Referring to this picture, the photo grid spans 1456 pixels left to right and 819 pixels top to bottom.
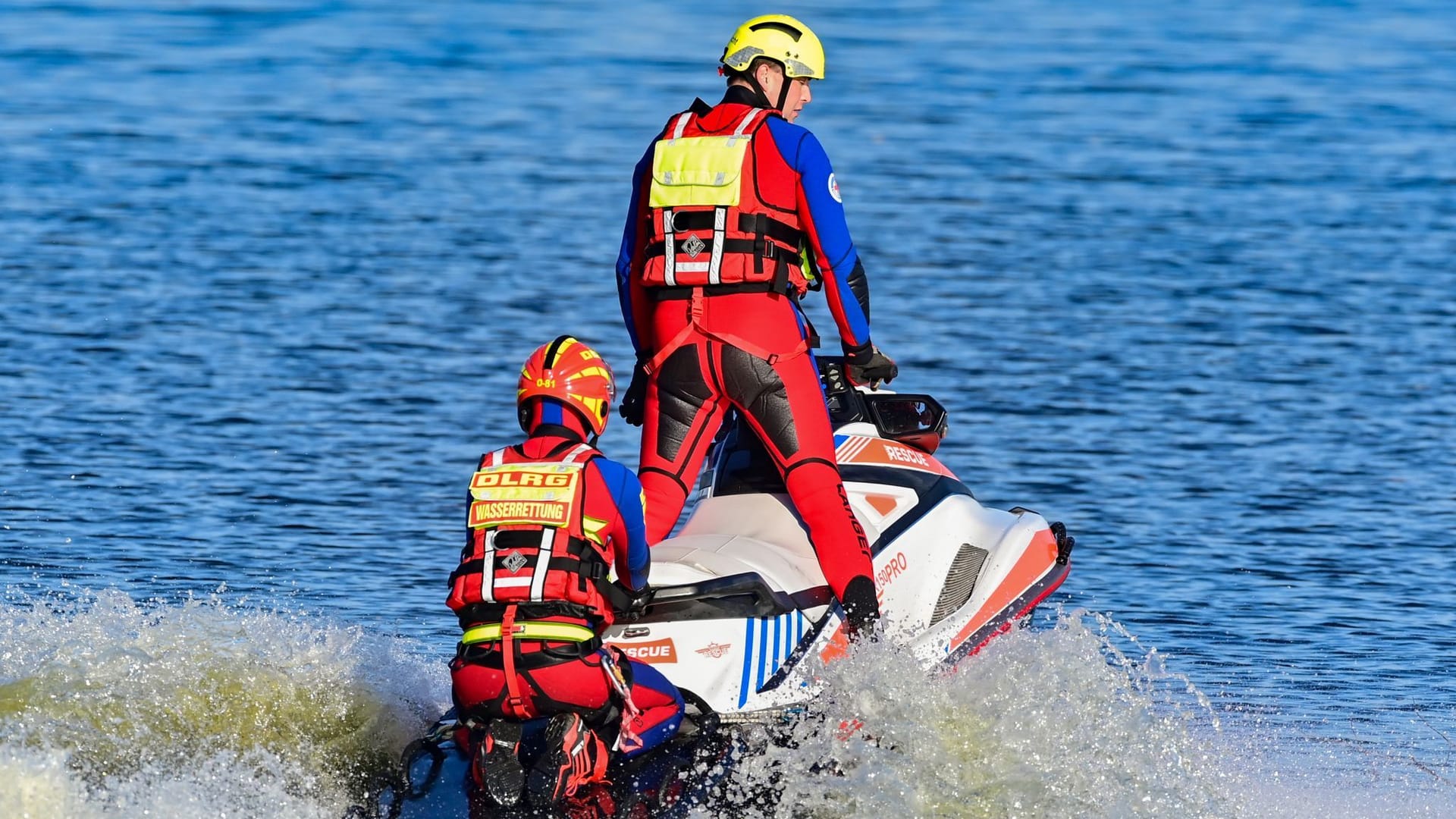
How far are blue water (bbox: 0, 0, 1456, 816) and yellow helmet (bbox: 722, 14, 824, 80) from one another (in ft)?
6.70

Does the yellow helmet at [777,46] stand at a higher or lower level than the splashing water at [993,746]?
higher

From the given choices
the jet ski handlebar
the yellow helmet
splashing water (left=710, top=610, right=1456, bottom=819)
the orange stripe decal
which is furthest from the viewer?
the jet ski handlebar

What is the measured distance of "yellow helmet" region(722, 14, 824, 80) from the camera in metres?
7.36

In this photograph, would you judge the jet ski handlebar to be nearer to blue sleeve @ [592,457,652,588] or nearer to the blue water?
the blue water

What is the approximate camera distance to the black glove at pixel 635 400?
25.0ft

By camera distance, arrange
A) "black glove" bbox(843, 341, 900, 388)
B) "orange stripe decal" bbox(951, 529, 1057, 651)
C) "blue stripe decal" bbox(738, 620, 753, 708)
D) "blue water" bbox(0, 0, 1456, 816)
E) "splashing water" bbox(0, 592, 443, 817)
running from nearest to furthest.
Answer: "splashing water" bbox(0, 592, 443, 817) → "blue stripe decal" bbox(738, 620, 753, 708) → "black glove" bbox(843, 341, 900, 388) → "orange stripe decal" bbox(951, 529, 1057, 651) → "blue water" bbox(0, 0, 1456, 816)

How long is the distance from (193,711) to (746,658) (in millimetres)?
1699

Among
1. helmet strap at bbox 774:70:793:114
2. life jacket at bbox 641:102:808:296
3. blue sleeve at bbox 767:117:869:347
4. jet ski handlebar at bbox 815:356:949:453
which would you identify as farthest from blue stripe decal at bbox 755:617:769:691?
helmet strap at bbox 774:70:793:114

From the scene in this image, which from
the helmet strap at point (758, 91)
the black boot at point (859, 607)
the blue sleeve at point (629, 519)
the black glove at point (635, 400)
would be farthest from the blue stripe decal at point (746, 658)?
the helmet strap at point (758, 91)

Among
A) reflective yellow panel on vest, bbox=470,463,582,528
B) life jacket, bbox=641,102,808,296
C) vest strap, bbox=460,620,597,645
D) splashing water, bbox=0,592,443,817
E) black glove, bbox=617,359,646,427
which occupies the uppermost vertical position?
life jacket, bbox=641,102,808,296

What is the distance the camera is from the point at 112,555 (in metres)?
10.2

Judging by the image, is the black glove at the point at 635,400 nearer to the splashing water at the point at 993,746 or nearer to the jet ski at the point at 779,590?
the jet ski at the point at 779,590

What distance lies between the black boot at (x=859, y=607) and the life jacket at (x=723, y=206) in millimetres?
994

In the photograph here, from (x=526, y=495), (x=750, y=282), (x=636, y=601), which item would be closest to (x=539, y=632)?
(x=526, y=495)
